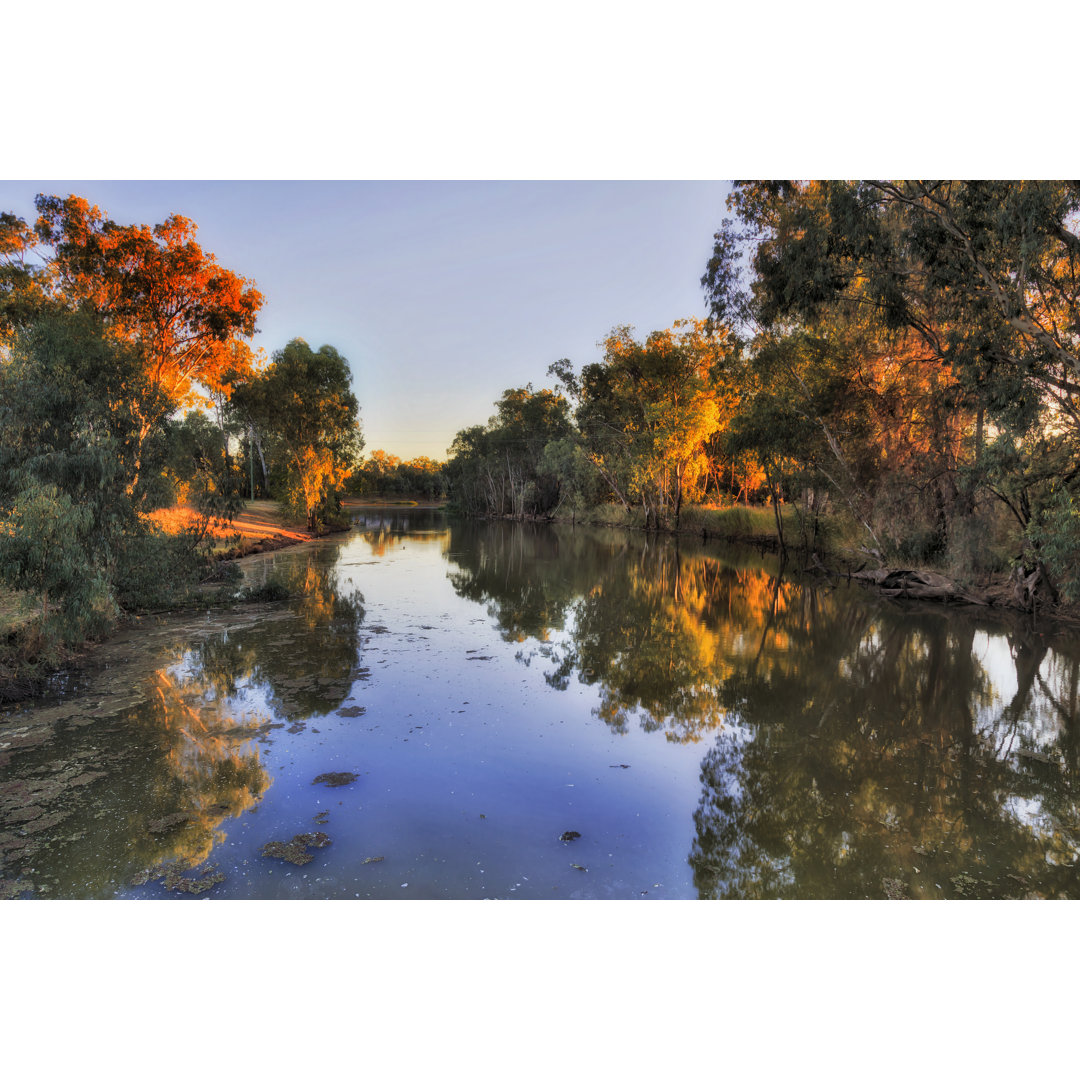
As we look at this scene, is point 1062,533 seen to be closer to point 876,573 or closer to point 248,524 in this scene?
point 876,573

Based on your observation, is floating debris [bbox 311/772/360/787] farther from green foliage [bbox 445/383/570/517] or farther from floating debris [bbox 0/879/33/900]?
green foliage [bbox 445/383/570/517]

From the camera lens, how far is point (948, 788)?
18.1 feet

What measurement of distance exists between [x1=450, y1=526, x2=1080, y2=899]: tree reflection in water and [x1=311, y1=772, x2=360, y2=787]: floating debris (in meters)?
2.82

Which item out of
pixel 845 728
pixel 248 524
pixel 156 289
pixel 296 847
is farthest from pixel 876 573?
pixel 248 524

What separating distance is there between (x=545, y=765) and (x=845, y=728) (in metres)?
3.46

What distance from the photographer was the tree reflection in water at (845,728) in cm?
433

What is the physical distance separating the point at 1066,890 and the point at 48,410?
11010mm

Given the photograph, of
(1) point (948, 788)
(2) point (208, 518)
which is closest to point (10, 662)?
(2) point (208, 518)

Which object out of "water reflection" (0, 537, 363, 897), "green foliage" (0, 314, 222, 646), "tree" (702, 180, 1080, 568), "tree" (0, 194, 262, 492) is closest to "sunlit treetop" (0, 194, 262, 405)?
"tree" (0, 194, 262, 492)

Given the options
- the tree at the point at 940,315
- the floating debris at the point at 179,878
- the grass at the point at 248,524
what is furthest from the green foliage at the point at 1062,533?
the grass at the point at 248,524

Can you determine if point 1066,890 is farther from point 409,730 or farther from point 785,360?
point 785,360

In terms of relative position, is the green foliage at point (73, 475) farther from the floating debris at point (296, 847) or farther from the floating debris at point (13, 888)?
the floating debris at point (296, 847)

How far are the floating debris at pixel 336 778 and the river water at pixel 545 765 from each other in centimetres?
3

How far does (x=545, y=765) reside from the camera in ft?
19.2
